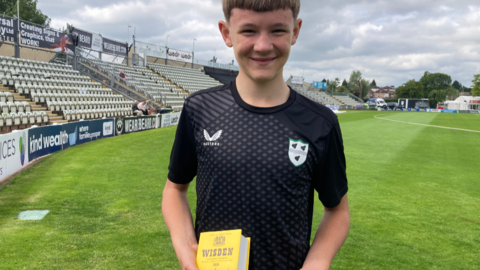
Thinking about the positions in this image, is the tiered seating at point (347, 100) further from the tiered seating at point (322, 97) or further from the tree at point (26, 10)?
the tree at point (26, 10)

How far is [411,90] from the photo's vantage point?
4771 inches

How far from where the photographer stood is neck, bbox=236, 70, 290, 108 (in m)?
1.60

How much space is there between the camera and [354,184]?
8766 mm

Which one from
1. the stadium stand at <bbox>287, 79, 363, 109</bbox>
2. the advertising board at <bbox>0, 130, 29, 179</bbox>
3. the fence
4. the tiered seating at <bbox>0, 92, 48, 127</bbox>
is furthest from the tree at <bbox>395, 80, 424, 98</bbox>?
the advertising board at <bbox>0, 130, 29, 179</bbox>

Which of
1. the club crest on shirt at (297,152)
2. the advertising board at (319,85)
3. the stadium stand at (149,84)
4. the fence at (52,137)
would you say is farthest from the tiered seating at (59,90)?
the advertising board at (319,85)

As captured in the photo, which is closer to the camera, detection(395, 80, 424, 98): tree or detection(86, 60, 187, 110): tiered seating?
detection(86, 60, 187, 110): tiered seating

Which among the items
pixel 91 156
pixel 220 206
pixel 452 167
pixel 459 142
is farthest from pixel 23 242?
pixel 459 142

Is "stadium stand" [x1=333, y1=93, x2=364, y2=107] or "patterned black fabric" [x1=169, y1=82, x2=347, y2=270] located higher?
"stadium stand" [x1=333, y1=93, x2=364, y2=107]

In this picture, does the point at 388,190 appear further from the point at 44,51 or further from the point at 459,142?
the point at 44,51

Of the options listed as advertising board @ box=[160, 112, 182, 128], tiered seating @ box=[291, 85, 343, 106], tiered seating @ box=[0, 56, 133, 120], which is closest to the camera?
tiered seating @ box=[0, 56, 133, 120]

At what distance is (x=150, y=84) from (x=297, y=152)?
35.2 m

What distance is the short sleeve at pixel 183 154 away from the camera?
1.69 meters

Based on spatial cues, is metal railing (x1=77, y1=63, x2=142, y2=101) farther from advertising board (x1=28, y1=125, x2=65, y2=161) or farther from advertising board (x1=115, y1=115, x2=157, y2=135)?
advertising board (x1=28, y1=125, x2=65, y2=161)

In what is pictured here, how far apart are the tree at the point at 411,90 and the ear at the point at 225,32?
133 metres
